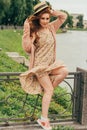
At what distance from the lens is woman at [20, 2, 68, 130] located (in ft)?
17.5

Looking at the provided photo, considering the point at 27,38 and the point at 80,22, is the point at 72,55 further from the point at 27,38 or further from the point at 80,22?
the point at 80,22

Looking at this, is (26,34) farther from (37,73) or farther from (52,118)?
(52,118)

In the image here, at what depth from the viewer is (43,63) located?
5398 mm

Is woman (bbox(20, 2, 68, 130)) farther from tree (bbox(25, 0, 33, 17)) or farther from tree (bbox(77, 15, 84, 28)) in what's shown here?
tree (bbox(77, 15, 84, 28))

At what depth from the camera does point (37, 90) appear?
5449mm

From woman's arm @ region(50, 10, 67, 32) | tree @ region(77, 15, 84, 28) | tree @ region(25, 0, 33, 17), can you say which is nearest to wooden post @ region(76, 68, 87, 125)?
woman's arm @ region(50, 10, 67, 32)

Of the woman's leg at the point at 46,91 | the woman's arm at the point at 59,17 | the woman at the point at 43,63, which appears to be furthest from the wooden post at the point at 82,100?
the woman's arm at the point at 59,17

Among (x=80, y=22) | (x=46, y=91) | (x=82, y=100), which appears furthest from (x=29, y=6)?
(x=80, y=22)

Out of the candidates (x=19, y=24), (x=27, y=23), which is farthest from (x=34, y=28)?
(x=19, y=24)

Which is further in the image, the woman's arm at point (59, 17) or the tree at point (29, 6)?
the tree at point (29, 6)

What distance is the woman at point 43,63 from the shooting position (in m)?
5.34

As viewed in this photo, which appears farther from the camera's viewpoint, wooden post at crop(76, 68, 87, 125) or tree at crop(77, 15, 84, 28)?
tree at crop(77, 15, 84, 28)

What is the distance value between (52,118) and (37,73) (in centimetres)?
96

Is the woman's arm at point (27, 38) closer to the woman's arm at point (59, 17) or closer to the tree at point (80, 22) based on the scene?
the woman's arm at point (59, 17)
